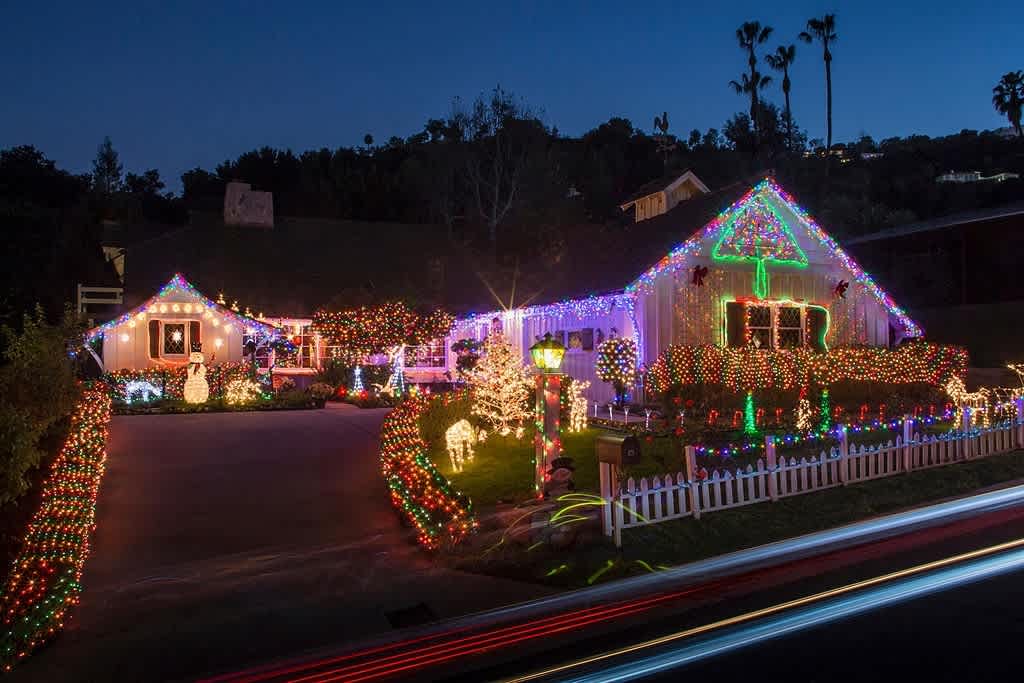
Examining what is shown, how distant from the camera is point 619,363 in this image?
1788 centimetres

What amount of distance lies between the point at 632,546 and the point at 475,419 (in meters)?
7.16

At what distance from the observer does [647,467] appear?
1132 centimetres

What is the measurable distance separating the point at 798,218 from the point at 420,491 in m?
14.2

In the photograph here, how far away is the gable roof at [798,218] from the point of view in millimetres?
18297

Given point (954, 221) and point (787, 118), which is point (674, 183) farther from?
point (787, 118)

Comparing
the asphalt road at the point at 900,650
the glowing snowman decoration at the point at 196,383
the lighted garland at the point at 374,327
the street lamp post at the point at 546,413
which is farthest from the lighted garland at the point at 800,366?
the glowing snowman decoration at the point at 196,383

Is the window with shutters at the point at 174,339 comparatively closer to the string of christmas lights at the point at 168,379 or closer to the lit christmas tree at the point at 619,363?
the string of christmas lights at the point at 168,379

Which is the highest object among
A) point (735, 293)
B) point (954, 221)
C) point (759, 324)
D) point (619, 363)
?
point (954, 221)

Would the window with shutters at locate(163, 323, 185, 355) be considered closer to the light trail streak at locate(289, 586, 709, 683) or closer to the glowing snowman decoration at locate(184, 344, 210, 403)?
the glowing snowman decoration at locate(184, 344, 210, 403)

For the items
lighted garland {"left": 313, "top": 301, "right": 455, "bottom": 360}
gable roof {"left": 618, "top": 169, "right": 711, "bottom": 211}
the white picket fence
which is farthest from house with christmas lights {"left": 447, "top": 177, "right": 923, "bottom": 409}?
gable roof {"left": 618, "top": 169, "right": 711, "bottom": 211}

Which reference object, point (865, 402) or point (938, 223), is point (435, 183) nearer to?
point (938, 223)

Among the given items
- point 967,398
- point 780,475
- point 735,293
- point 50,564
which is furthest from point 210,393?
point 967,398

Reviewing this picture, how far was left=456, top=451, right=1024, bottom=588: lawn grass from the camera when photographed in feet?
24.9

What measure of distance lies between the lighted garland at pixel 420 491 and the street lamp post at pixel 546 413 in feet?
3.79
